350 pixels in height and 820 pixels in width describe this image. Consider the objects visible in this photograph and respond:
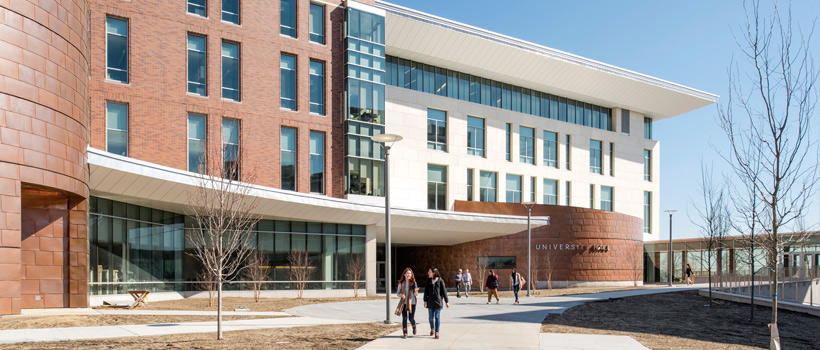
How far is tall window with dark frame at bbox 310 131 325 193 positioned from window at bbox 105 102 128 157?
987 centimetres

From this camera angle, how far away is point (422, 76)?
1869 inches

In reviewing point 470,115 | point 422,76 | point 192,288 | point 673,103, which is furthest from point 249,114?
point 673,103

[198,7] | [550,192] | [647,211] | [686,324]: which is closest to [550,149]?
[550,192]

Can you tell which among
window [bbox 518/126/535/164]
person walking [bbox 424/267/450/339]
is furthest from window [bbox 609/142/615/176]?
person walking [bbox 424/267/450/339]

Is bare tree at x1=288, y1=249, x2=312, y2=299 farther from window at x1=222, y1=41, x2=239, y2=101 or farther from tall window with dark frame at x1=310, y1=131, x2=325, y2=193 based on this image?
window at x1=222, y1=41, x2=239, y2=101

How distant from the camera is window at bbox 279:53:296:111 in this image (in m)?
36.2

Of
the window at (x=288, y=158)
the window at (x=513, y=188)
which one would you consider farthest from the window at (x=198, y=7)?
the window at (x=513, y=188)

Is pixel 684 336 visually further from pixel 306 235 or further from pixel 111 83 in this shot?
pixel 111 83

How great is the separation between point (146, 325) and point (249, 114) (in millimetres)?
17684

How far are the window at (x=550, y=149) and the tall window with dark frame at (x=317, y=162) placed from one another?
23245mm

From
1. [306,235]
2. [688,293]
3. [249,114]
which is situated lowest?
[688,293]

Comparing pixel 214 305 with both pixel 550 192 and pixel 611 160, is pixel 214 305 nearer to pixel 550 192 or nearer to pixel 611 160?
pixel 550 192

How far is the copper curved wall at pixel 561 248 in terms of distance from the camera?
47094 millimetres

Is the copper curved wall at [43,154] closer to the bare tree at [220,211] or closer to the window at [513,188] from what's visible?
the bare tree at [220,211]
